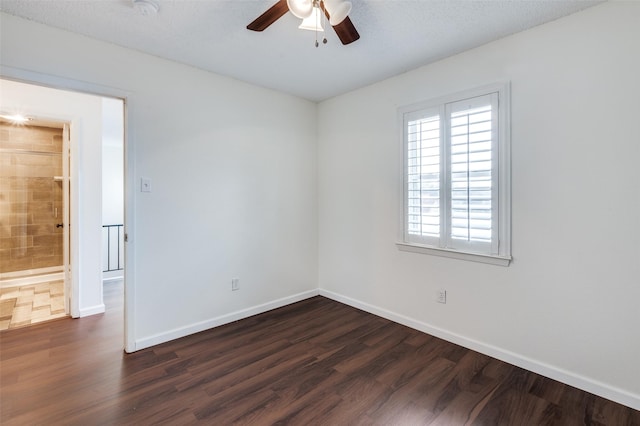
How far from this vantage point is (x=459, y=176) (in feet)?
8.43

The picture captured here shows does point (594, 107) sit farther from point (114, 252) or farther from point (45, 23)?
point (114, 252)

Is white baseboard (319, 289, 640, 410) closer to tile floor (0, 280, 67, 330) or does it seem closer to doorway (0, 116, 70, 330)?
tile floor (0, 280, 67, 330)

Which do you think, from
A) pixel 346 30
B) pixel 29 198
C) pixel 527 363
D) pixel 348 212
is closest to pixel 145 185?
pixel 346 30

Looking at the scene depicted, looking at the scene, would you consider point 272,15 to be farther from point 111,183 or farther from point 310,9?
point 111,183

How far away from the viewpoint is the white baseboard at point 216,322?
8.61 ft

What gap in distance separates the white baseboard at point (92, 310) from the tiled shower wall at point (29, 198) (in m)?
2.27

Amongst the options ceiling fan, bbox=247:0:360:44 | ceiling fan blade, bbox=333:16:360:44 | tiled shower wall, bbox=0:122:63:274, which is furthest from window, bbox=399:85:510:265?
tiled shower wall, bbox=0:122:63:274

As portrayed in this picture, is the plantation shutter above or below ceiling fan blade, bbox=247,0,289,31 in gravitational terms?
below

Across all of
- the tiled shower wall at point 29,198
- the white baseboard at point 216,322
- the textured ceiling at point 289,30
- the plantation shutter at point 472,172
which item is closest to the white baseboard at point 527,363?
the plantation shutter at point 472,172

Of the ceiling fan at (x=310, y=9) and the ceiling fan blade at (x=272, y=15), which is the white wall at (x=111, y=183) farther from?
the ceiling fan at (x=310, y=9)

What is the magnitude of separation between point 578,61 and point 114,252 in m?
6.76

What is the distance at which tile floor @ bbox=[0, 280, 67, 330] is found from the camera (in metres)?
3.18

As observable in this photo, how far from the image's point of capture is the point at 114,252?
5.43m

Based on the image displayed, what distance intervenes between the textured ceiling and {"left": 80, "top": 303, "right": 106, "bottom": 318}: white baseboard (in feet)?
9.21
